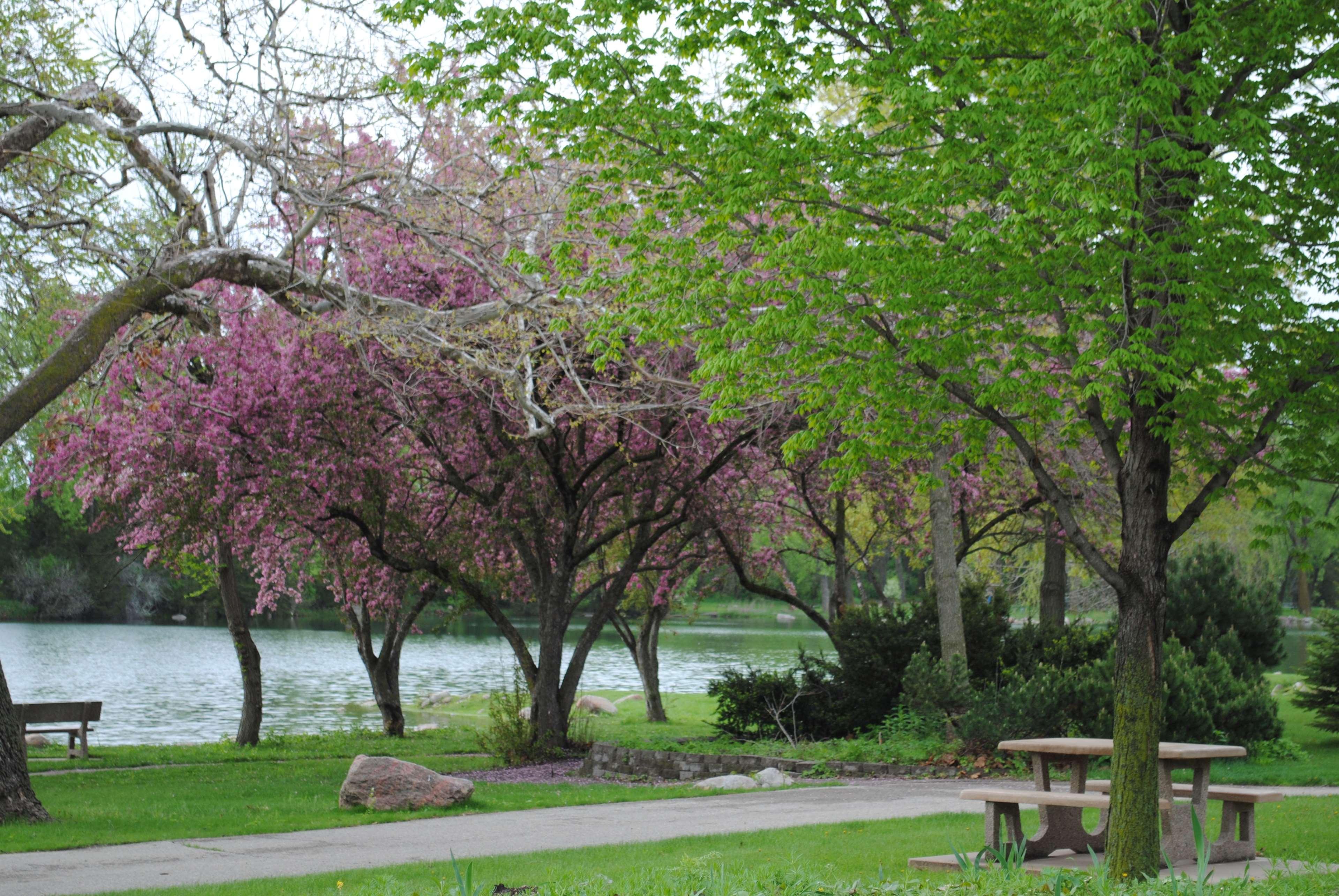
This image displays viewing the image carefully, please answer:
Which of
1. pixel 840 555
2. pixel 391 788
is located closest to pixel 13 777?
pixel 391 788

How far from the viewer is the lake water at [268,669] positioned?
91.6 feet

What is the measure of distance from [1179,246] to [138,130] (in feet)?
32.3

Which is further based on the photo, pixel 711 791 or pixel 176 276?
pixel 711 791

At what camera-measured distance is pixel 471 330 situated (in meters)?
12.6

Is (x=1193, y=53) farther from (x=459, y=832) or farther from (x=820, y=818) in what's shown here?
(x=459, y=832)

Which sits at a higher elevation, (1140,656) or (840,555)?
(840,555)

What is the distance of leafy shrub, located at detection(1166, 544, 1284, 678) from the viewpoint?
60.4ft

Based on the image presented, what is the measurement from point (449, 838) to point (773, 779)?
16.1ft

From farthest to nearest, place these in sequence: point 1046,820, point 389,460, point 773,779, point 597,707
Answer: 1. point 597,707
2. point 389,460
3. point 773,779
4. point 1046,820

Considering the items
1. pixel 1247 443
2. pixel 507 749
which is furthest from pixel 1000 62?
pixel 507 749

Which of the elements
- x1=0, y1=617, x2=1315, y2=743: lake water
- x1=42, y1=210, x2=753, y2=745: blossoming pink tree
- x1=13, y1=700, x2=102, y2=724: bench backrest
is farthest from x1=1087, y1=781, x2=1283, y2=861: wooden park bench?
x1=13, y1=700, x2=102, y2=724: bench backrest

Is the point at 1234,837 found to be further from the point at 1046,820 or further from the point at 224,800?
the point at 224,800

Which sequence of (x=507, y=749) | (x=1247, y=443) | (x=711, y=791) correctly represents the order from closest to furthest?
(x=1247, y=443) < (x=711, y=791) < (x=507, y=749)

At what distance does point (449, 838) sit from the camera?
30.2 feet
